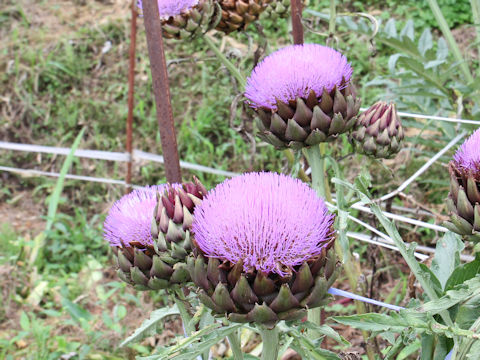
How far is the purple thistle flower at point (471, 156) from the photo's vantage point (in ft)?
2.64

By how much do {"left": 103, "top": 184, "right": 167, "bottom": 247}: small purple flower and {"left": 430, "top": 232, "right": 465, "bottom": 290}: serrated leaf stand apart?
43 cm

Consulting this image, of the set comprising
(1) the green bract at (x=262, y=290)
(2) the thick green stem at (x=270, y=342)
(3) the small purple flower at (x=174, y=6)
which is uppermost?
(3) the small purple flower at (x=174, y=6)

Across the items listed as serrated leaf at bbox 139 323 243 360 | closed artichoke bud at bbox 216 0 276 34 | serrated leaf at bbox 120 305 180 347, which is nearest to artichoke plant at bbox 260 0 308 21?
closed artichoke bud at bbox 216 0 276 34

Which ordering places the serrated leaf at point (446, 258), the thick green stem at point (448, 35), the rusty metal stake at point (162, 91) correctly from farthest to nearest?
1. the thick green stem at point (448, 35)
2. the rusty metal stake at point (162, 91)
3. the serrated leaf at point (446, 258)

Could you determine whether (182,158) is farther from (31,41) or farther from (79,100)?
Result: (31,41)

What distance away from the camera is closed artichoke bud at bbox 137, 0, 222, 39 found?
1.19 metres

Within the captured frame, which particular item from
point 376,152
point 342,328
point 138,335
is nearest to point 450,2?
point 342,328

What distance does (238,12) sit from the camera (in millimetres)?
1301

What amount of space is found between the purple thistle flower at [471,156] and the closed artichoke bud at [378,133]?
22 centimetres

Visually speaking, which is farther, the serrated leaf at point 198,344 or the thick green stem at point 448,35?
the thick green stem at point 448,35

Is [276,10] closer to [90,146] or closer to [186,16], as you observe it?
[186,16]

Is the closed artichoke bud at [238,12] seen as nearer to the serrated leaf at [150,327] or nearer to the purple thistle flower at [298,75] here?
the purple thistle flower at [298,75]

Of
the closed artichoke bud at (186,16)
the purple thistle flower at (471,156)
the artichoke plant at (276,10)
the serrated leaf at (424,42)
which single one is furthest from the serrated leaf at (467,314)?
the serrated leaf at (424,42)

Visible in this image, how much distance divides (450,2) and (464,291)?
2177 millimetres
